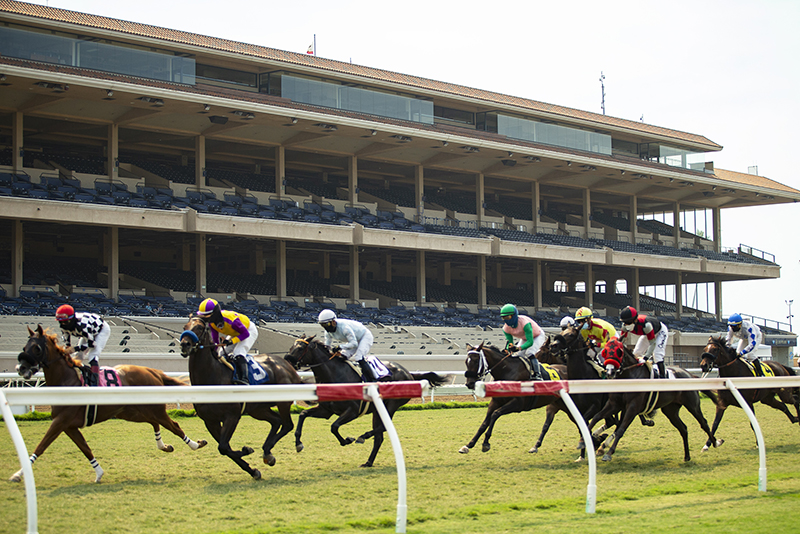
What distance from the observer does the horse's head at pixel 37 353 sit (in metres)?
7.42

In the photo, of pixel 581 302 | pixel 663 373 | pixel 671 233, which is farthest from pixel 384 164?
pixel 663 373

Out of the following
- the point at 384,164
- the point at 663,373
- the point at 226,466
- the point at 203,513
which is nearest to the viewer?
the point at 203,513

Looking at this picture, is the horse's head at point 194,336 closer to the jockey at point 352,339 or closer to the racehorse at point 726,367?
the jockey at point 352,339

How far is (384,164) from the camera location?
3619 cm

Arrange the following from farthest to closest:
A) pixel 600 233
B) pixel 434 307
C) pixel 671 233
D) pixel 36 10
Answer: pixel 671 233 → pixel 600 233 → pixel 434 307 → pixel 36 10

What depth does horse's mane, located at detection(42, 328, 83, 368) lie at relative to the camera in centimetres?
769

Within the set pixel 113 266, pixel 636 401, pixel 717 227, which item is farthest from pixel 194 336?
pixel 717 227

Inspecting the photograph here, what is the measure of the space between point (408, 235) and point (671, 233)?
21172 mm

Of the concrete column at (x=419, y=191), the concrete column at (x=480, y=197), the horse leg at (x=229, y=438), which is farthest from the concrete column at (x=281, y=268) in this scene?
the horse leg at (x=229, y=438)

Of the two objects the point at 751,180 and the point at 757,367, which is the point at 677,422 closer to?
the point at 757,367

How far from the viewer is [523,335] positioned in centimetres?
1021

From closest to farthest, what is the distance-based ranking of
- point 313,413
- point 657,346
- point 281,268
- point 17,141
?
point 313,413 < point 657,346 < point 17,141 < point 281,268

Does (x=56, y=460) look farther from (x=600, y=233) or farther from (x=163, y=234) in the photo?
(x=600, y=233)

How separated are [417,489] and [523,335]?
142 inches
